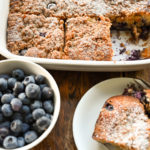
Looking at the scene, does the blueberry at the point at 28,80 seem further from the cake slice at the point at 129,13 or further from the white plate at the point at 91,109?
the cake slice at the point at 129,13

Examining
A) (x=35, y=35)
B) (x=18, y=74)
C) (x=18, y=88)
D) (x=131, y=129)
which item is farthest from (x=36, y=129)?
(x=35, y=35)

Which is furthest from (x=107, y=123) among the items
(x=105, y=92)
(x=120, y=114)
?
(x=105, y=92)

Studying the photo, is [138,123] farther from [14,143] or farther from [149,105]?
[14,143]

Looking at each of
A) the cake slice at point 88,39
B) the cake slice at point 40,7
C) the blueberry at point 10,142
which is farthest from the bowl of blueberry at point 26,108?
the cake slice at point 40,7

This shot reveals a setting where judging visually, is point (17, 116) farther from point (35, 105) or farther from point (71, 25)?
point (71, 25)

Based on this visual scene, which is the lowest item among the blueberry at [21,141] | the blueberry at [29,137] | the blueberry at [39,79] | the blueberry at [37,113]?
the blueberry at [21,141]

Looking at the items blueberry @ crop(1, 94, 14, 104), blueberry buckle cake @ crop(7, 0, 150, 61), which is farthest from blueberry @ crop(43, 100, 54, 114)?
blueberry buckle cake @ crop(7, 0, 150, 61)

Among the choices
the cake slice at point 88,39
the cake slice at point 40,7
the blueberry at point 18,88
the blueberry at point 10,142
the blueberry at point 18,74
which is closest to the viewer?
the blueberry at point 10,142
